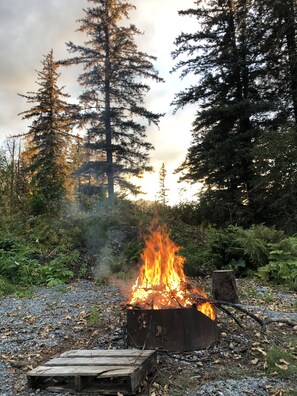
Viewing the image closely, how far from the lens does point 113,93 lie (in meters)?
18.7

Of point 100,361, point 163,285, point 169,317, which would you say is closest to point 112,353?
point 100,361

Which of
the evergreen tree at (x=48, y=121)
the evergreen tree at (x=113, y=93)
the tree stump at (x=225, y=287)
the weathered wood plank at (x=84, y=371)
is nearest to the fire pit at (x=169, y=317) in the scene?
the weathered wood plank at (x=84, y=371)

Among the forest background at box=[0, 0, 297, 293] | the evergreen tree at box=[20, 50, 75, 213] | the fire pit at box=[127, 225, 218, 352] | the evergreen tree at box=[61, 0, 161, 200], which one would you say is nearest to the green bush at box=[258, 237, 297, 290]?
the forest background at box=[0, 0, 297, 293]

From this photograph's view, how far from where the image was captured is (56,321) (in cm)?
542

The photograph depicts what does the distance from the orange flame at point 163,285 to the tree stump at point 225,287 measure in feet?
3.92

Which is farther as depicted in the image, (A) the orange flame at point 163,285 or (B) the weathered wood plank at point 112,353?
(A) the orange flame at point 163,285

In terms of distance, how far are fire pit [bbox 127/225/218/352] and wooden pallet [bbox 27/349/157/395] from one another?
0.42 metres

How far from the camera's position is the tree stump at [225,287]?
573cm

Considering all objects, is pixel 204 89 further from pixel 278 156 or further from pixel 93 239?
pixel 93 239

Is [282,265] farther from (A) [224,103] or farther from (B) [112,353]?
(A) [224,103]

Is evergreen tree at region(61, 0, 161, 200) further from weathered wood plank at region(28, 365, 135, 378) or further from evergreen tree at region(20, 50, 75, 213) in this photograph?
weathered wood plank at region(28, 365, 135, 378)

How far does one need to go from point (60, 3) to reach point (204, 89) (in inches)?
324

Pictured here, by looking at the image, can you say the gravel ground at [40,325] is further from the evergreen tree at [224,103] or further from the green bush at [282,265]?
the evergreen tree at [224,103]

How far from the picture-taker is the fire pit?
3.95 m
